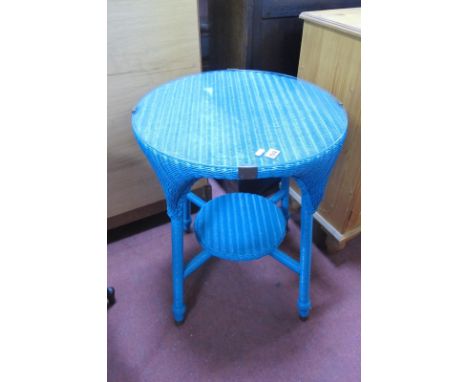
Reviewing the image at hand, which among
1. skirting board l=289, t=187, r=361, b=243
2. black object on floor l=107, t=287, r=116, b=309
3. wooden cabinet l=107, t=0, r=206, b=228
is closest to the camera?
wooden cabinet l=107, t=0, r=206, b=228

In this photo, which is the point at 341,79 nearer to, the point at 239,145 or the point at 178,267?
the point at 239,145

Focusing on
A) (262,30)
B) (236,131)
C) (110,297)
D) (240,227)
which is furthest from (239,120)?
(110,297)

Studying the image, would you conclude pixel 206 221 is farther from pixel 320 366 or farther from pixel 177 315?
pixel 320 366

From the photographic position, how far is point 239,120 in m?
0.93

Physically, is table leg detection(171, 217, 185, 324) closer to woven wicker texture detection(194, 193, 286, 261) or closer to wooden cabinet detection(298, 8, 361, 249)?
woven wicker texture detection(194, 193, 286, 261)

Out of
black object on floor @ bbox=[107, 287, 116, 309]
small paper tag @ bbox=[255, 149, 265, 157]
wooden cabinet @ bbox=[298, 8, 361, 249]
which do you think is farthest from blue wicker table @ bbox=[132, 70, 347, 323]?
black object on floor @ bbox=[107, 287, 116, 309]

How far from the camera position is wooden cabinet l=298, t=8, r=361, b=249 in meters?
1.11

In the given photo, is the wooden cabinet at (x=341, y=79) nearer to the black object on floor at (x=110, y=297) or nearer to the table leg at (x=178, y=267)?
the table leg at (x=178, y=267)

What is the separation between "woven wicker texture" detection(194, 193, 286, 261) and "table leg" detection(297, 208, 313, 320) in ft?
0.38

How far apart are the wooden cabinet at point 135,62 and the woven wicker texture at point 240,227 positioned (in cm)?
36

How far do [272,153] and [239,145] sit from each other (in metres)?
0.09

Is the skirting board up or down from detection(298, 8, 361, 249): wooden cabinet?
down

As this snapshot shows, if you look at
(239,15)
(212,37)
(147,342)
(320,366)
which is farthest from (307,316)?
(212,37)

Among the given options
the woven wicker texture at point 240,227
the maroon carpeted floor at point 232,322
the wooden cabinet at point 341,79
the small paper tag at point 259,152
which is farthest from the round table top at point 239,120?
the maroon carpeted floor at point 232,322
